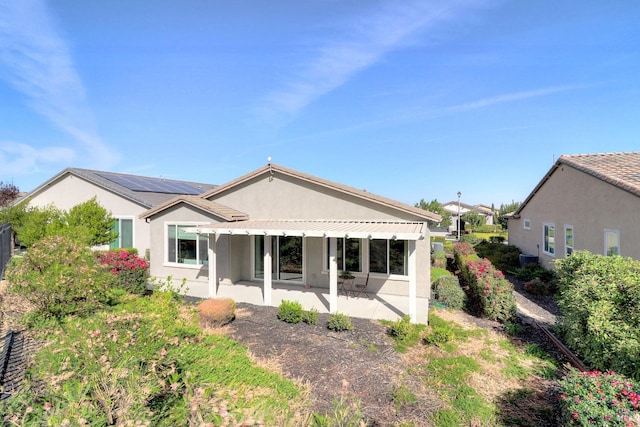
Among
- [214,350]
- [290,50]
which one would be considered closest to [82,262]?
[214,350]

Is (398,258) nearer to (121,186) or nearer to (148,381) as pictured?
(148,381)

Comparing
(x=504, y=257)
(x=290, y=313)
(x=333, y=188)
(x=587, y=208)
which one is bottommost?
(x=290, y=313)

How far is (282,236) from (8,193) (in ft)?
140

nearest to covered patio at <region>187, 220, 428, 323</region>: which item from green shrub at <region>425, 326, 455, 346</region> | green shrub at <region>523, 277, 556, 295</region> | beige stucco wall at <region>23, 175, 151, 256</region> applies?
green shrub at <region>425, 326, 455, 346</region>

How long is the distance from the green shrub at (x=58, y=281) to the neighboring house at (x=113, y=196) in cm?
1345

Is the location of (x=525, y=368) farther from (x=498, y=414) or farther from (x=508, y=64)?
(x=508, y=64)

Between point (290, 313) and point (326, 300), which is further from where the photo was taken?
point (326, 300)

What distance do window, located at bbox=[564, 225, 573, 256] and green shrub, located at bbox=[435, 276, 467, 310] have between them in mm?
8716

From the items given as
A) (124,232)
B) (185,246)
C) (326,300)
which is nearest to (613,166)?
(326,300)

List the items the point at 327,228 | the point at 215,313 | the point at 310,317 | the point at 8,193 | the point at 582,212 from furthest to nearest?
the point at 8,193 → the point at 582,212 → the point at 327,228 → the point at 310,317 → the point at 215,313

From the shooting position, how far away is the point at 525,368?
28.6ft

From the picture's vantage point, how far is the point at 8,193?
3753 centimetres

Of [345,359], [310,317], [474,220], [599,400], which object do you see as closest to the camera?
[599,400]

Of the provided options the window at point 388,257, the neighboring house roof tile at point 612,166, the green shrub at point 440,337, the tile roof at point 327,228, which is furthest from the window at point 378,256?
the neighboring house roof tile at point 612,166
